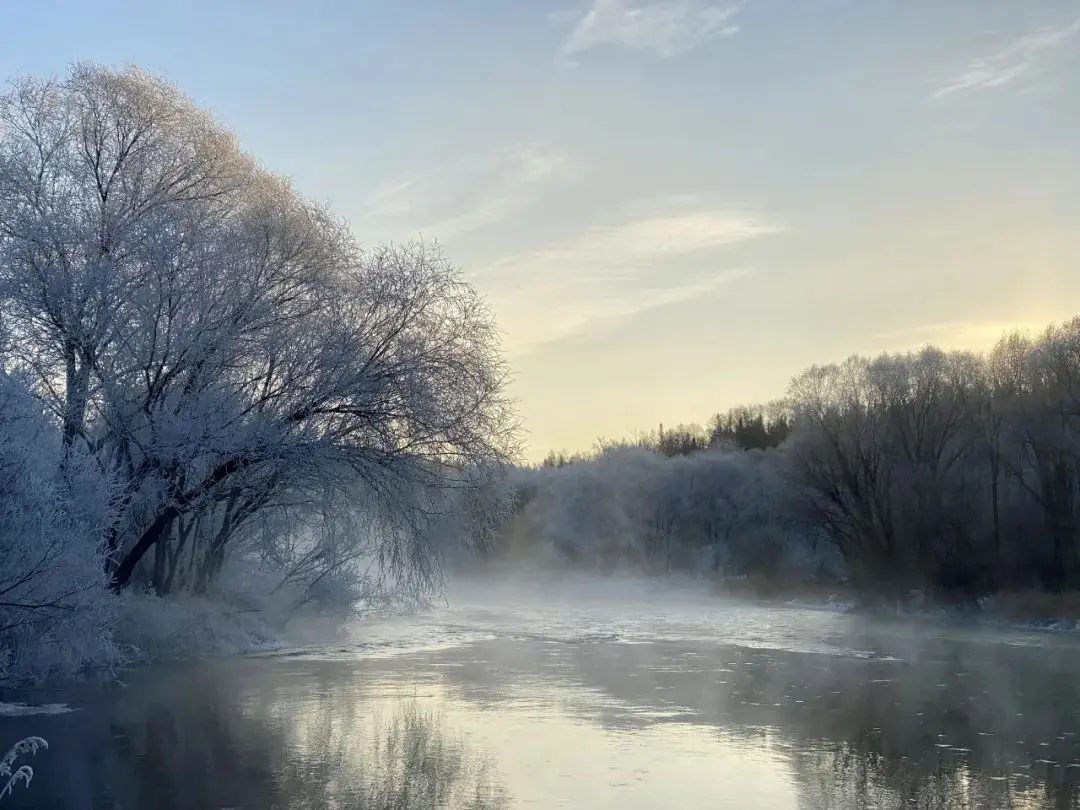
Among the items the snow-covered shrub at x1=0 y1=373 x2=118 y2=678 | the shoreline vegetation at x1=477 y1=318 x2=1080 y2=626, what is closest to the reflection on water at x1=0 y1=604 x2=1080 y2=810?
the snow-covered shrub at x1=0 y1=373 x2=118 y2=678

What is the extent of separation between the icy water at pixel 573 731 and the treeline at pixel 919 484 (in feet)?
56.1

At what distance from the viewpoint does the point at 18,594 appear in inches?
624

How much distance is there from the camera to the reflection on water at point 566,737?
1157 centimetres

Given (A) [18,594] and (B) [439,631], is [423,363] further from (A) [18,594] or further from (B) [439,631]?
(B) [439,631]

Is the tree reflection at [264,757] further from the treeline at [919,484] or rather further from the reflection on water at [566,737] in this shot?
the treeline at [919,484]

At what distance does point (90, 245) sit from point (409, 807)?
621 inches

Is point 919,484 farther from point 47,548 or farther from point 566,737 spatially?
point 47,548

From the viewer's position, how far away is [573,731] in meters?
15.4

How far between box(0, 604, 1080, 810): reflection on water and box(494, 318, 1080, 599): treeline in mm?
19610

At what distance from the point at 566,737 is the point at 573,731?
0.52 meters

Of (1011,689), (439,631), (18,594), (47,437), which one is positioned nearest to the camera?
(18,594)

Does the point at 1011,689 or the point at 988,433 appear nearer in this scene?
the point at 1011,689

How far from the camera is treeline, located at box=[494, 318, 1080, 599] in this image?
1836 inches

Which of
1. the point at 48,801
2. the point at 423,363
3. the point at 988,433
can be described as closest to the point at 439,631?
the point at 423,363
